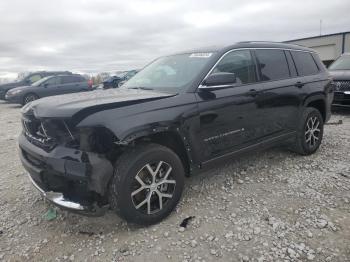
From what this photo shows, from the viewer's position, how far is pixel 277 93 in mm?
4375

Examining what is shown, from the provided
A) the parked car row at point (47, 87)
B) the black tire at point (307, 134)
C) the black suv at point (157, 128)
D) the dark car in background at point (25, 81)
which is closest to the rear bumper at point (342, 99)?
the black tire at point (307, 134)

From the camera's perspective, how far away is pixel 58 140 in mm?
2910

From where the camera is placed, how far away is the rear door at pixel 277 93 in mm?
4258

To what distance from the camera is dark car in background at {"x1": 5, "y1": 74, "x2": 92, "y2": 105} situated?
13992mm

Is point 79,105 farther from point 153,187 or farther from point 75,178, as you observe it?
point 153,187

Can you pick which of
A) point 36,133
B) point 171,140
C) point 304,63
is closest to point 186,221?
point 171,140

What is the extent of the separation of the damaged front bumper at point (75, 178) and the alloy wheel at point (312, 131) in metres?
3.55

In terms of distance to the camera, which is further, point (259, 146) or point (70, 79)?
point (70, 79)

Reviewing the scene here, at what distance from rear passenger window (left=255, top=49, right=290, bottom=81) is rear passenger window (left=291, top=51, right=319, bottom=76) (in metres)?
0.33

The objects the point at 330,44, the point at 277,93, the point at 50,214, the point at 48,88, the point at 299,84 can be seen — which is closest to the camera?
the point at 50,214

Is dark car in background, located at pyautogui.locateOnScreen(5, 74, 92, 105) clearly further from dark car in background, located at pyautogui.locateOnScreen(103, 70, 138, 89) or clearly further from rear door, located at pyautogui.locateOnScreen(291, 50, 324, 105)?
rear door, located at pyautogui.locateOnScreen(291, 50, 324, 105)

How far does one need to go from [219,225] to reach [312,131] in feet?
9.29

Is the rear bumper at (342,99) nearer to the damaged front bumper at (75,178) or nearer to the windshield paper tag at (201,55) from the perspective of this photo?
the windshield paper tag at (201,55)

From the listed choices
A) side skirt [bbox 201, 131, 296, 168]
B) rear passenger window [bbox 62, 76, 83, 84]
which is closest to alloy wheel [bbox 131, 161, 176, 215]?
side skirt [bbox 201, 131, 296, 168]
